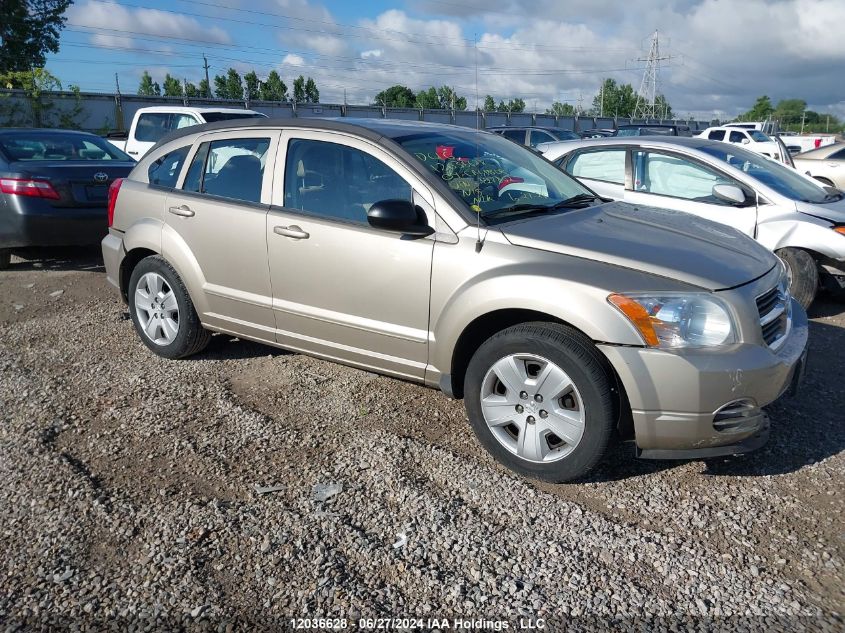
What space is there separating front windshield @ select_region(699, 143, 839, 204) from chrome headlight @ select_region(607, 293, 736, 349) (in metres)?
4.13

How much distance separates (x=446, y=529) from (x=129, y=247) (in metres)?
3.40

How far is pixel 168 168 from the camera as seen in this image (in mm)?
5105

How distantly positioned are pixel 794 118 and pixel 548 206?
97.0 m

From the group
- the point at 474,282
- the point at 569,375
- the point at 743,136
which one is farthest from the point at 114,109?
the point at 569,375

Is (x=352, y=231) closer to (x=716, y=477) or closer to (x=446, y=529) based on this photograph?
(x=446, y=529)

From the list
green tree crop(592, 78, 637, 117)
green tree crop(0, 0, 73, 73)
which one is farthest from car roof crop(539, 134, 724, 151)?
green tree crop(592, 78, 637, 117)

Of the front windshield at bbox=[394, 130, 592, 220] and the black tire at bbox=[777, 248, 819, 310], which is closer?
the front windshield at bbox=[394, 130, 592, 220]

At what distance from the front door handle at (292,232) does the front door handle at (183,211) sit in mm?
843

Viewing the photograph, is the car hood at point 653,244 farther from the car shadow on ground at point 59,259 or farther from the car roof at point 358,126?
the car shadow on ground at point 59,259

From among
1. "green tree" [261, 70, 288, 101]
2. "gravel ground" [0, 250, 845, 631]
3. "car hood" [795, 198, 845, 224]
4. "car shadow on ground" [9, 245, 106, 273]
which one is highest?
"green tree" [261, 70, 288, 101]

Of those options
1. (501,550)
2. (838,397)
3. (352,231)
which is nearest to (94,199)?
(352,231)

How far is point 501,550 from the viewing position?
9.67ft

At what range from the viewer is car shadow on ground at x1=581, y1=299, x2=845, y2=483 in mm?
3611

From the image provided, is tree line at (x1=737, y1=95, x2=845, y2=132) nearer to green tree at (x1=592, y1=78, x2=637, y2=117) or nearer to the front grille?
green tree at (x1=592, y1=78, x2=637, y2=117)
